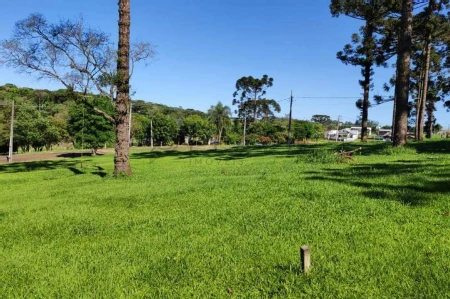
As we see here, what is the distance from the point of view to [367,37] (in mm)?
24203

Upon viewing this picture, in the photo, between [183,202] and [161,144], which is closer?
[183,202]

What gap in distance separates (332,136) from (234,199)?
11756cm

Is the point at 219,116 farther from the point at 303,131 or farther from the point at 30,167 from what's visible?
the point at 30,167

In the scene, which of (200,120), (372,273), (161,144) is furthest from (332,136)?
(372,273)

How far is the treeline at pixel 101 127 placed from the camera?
3759 centimetres

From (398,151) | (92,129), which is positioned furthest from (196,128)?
(398,151)

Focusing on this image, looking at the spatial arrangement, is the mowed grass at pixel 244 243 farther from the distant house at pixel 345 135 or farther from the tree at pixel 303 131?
the distant house at pixel 345 135

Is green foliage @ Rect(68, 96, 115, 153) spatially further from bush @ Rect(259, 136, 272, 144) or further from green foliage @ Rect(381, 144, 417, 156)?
bush @ Rect(259, 136, 272, 144)

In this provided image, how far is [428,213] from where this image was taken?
4.68 meters

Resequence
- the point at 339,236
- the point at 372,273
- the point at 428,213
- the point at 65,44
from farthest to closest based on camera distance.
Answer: the point at 65,44 → the point at 428,213 → the point at 339,236 → the point at 372,273

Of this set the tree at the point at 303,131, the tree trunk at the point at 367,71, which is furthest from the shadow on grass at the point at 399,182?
the tree at the point at 303,131

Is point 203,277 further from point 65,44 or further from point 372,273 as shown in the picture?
point 65,44

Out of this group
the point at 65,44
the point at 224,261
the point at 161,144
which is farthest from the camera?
the point at 161,144

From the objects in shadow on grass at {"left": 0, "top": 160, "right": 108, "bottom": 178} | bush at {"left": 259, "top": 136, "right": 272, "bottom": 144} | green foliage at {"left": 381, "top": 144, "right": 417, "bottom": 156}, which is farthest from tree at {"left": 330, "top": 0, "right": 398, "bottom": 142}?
bush at {"left": 259, "top": 136, "right": 272, "bottom": 144}
